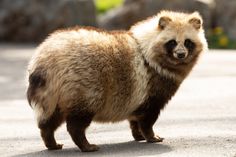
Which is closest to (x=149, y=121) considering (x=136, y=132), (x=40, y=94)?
(x=136, y=132)

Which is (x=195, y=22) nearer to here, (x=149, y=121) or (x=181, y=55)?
(x=181, y=55)

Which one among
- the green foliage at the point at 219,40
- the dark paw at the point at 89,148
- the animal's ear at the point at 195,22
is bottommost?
the green foliage at the point at 219,40

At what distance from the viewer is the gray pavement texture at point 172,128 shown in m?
8.91

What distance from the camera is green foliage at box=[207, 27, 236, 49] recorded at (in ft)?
70.9

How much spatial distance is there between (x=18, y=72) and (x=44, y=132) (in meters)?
8.61

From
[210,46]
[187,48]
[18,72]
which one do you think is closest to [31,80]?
[187,48]

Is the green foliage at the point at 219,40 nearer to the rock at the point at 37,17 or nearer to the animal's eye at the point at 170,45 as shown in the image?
the rock at the point at 37,17

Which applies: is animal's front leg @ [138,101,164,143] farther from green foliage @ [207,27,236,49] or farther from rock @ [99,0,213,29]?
rock @ [99,0,213,29]

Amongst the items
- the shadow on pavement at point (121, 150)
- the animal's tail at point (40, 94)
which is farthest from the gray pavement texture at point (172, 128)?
the animal's tail at point (40, 94)

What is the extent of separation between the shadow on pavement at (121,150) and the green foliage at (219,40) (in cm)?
1254

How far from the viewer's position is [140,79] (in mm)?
9273

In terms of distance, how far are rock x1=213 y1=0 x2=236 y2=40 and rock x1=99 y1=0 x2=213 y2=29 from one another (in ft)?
1.00

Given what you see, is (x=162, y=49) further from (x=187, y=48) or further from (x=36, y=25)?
(x=36, y=25)

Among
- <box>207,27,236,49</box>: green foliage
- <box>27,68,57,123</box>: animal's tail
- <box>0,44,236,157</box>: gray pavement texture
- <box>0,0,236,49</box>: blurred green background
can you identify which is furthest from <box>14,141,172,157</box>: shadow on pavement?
<box>0,0,236,49</box>: blurred green background
